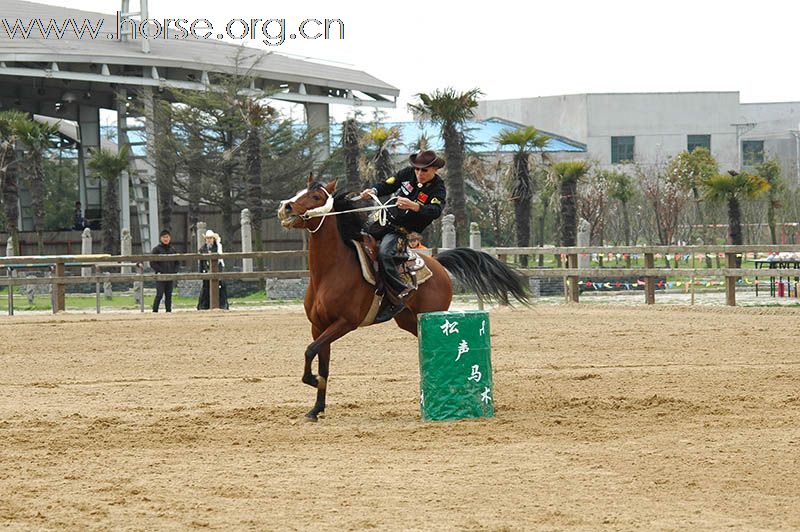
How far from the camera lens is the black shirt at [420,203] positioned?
1070 cm

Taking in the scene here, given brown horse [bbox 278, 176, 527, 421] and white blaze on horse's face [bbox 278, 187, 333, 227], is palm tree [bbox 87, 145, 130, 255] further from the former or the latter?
white blaze on horse's face [bbox 278, 187, 333, 227]

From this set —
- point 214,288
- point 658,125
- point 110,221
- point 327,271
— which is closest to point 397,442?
point 327,271

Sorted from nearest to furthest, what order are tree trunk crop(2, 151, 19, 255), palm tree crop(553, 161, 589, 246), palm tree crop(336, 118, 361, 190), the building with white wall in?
1. palm tree crop(553, 161, 589, 246)
2. palm tree crop(336, 118, 361, 190)
3. tree trunk crop(2, 151, 19, 255)
4. the building with white wall

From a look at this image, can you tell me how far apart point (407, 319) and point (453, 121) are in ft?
91.0

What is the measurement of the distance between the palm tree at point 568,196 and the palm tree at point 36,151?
62.3 feet

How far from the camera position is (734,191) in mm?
36469

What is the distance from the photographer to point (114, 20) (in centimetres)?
5272

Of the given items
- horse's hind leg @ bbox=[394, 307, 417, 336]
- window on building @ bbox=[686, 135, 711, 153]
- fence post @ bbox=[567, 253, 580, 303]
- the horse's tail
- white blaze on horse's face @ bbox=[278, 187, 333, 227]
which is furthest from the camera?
window on building @ bbox=[686, 135, 711, 153]

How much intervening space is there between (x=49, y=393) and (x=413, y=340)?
21.5 feet

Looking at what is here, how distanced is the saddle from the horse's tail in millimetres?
1143

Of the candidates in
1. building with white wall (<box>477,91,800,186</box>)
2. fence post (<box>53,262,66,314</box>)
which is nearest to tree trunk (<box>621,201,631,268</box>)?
building with white wall (<box>477,91,800,186</box>)

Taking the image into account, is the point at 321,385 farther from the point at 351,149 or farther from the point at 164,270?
the point at 351,149

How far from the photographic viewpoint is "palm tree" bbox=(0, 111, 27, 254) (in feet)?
142

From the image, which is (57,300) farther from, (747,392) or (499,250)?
(747,392)
